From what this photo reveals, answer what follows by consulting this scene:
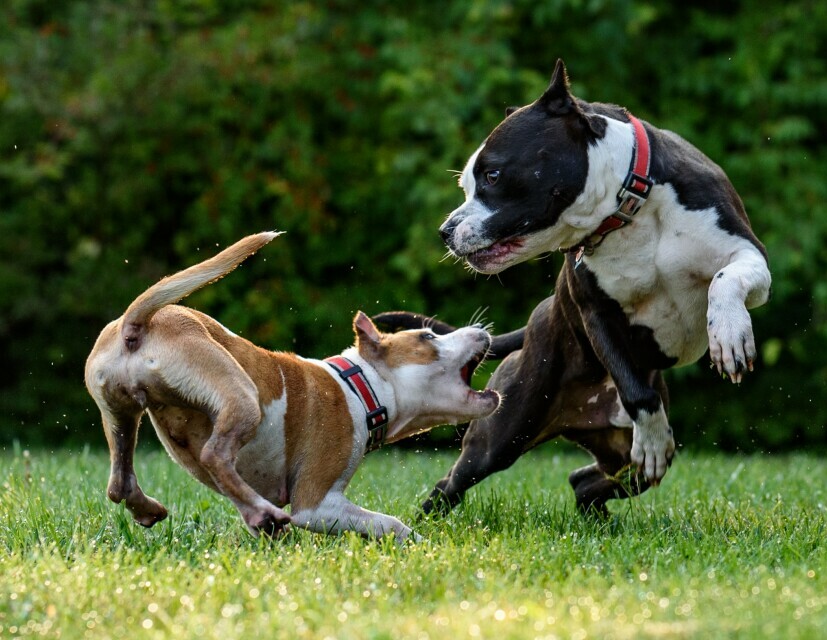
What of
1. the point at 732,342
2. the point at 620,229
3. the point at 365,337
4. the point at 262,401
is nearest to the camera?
the point at 732,342

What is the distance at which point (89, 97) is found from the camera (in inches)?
460

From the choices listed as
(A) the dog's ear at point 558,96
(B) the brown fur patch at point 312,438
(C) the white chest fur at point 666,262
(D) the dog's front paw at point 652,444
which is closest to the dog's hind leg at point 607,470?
(D) the dog's front paw at point 652,444

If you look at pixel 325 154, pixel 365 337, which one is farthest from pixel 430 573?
pixel 325 154

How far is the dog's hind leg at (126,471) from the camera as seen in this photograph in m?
4.34

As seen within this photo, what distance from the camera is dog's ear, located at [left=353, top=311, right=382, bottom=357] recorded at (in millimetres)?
5094

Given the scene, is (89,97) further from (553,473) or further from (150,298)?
(150,298)

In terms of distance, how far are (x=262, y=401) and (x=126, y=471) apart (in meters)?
0.53

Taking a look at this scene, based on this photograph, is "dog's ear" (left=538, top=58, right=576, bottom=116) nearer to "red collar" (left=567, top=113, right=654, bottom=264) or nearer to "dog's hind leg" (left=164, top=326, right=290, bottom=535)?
"red collar" (left=567, top=113, right=654, bottom=264)

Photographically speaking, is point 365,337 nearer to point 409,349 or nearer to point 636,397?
point 409,349

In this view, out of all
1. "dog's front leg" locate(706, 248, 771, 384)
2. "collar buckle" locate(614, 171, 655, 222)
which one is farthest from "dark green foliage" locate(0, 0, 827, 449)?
"dog's front leg" locate(706, 248, 771, 384)

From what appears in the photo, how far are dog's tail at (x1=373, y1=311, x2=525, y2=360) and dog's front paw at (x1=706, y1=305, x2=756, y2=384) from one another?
141 cm

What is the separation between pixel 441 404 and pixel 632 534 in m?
0.99

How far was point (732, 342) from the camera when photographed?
169 inches

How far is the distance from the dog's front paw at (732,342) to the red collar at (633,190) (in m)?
0.56
